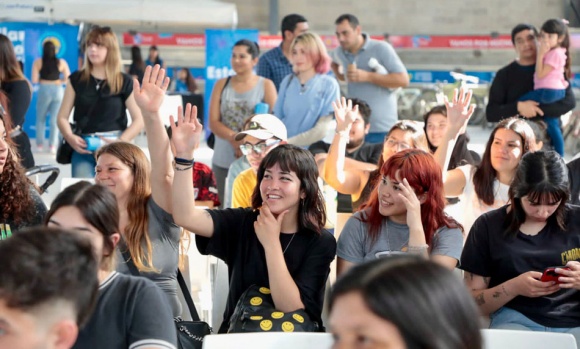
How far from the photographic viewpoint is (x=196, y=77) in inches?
745

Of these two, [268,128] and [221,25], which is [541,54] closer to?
[268,128]

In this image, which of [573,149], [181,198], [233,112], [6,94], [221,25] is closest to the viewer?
[181,198]

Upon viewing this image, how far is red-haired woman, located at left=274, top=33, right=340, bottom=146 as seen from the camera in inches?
205

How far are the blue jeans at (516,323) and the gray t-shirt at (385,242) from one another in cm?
25

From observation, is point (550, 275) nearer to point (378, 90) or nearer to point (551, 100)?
point (551, 100)

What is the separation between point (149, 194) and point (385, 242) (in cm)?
85

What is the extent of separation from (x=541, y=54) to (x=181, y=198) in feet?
10.9

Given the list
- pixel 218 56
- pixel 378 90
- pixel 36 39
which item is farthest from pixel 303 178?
pixel 36 39

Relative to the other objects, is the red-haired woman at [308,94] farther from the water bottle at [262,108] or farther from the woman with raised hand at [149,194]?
the woman with raised hand at [149,194]

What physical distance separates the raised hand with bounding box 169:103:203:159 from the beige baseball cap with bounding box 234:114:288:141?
1148 millimetres

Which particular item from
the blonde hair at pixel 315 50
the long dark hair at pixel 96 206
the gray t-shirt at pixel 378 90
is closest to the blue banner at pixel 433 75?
the gray t-shirt at pixel 378 90

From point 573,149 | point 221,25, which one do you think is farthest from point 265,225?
point 221,25

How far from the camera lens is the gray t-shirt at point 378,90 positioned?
225 inches

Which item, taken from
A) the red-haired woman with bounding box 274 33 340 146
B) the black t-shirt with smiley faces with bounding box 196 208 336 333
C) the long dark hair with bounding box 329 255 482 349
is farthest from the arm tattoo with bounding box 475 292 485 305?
the red-haired woman with bounding box 274 33 340 146
